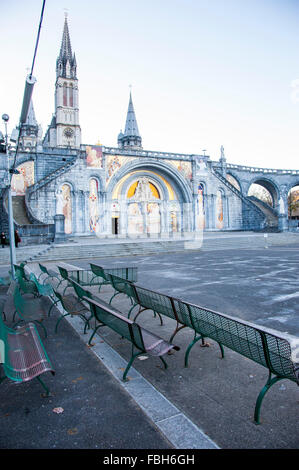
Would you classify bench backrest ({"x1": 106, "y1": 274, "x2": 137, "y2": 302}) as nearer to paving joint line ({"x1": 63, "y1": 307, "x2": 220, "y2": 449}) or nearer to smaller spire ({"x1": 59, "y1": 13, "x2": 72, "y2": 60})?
paving joint line ({"x1": 63, "y1": 307, "x2": 220, "y2": 449})

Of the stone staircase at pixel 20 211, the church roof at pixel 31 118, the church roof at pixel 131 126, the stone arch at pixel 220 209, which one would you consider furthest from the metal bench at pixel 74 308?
the church roof at pixel 31 118

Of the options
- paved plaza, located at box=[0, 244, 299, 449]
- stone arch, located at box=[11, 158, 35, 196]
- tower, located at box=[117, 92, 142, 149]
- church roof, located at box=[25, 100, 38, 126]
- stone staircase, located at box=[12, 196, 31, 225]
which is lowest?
paved plaza, located at box=[0, 244, 299, 449]

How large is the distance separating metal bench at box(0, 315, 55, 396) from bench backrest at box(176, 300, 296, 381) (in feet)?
6.29

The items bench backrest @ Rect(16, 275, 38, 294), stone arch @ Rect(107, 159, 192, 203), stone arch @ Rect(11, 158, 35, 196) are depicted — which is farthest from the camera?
stone arch @ Rect(107, 159, 192, 203)

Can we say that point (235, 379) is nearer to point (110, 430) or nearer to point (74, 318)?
point (110, 430)

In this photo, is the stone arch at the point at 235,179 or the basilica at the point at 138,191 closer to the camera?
the basilica at the point at 138,191

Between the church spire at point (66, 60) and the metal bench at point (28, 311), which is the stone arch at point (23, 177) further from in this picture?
the church spire at point (66, 60)

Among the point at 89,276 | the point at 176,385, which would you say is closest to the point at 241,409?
the point at 176,385

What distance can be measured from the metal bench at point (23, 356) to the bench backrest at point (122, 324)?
911 millimetres

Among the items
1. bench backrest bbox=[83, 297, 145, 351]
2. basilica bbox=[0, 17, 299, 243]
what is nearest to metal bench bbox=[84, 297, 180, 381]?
bench backrest bbox=[83, 297, 145, 351]

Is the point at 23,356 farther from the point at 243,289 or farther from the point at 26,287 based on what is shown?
the point at 243,289

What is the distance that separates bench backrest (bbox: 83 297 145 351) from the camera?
3482 millimetres

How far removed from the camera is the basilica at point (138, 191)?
3011 centimetres
